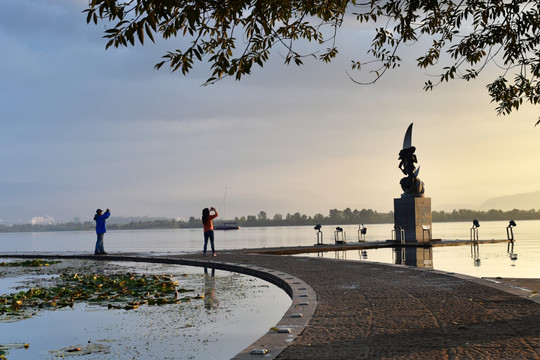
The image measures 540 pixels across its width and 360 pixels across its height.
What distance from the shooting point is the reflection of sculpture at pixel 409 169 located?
33375 mm

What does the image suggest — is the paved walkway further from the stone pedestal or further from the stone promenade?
the stone pedestal

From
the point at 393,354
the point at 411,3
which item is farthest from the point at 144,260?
the point at 393,354

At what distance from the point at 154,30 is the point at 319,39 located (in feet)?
18.1

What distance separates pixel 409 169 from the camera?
33.9 m

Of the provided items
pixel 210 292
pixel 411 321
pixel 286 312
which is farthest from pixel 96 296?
pixel 411 321

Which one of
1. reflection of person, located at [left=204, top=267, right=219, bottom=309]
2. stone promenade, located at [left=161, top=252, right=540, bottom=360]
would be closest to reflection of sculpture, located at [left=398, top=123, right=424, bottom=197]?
reflection of person, located at [left=204, top=267, right=219, bottom=309]

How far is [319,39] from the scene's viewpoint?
36.2 feet

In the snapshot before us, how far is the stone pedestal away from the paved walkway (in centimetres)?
2128

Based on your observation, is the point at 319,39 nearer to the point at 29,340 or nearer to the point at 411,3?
the point at 411,3

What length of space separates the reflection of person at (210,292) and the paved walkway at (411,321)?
1.54 metres

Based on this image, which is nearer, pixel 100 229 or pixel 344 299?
pixel 344 299

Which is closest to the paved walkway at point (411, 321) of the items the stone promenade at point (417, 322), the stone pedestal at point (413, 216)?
the stone promenade at point (417, 322)

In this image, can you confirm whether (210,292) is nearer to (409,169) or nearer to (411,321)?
(411,321)

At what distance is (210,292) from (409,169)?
80.3 ft
